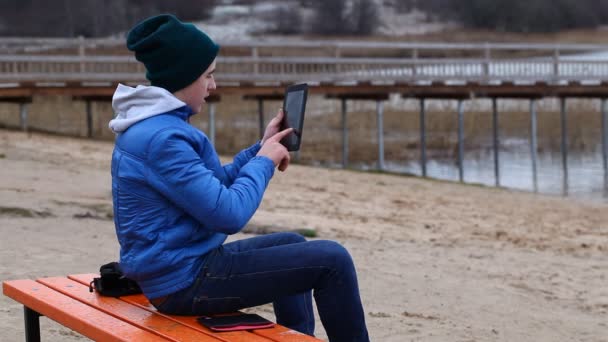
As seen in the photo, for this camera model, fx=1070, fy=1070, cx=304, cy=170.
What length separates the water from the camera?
79.4 ft

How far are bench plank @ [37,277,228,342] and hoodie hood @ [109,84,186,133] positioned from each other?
0.69 meters

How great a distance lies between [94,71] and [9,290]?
1985 cm

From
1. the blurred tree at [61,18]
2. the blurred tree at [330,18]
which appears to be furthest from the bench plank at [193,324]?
the blurred tree at [330,18]

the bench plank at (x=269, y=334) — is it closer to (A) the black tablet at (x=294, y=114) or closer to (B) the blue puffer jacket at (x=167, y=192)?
(B) the blue puffer jacket at (x=167, y=192)

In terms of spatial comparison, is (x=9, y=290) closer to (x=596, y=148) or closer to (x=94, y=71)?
(x=94, y=71)

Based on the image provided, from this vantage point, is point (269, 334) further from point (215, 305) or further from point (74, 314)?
point (74, 314)

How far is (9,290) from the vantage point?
14.8 ft

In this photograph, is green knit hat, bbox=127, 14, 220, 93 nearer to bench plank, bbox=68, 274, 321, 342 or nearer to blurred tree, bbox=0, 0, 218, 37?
bench plank, bbox=68, 274, 321, 342

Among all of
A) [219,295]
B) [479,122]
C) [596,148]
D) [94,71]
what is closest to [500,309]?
[219,295]

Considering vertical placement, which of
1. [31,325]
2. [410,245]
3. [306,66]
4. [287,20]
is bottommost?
[287,20]

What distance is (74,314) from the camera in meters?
3.95

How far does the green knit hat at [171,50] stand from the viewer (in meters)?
3.70

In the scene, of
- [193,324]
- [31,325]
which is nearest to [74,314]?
[193,324]

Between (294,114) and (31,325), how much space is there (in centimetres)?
146
